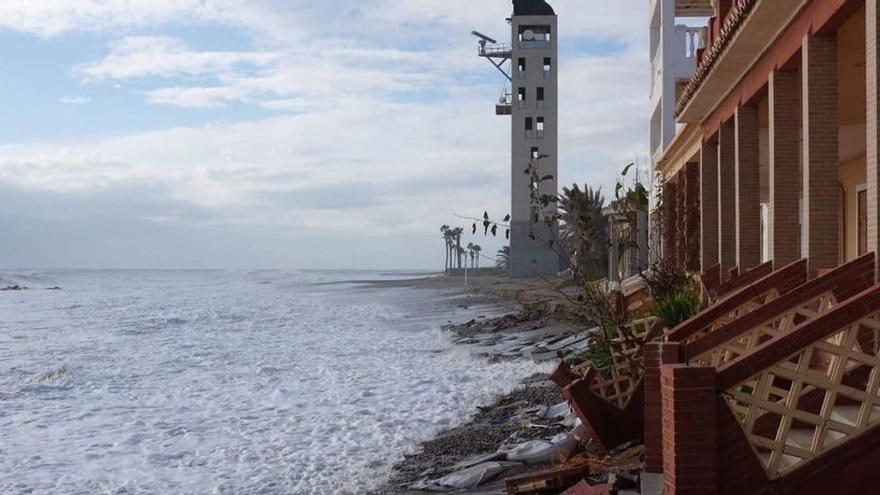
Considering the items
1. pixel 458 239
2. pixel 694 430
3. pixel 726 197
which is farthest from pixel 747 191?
pixel 458 239

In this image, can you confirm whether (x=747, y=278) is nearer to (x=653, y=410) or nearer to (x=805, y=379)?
(x=653, y=410)

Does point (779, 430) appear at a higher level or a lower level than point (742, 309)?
lower

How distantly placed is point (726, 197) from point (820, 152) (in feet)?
21.6

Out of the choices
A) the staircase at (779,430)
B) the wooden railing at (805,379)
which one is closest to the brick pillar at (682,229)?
the wooden railing at (805,379)

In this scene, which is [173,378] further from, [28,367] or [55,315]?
[55,315]

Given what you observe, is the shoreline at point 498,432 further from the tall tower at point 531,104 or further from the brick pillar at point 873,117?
the tall tower at point 531,104

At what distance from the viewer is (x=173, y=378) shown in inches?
787

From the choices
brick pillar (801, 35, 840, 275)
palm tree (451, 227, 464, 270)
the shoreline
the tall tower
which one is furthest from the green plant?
palm tree (451, 227, 464, 270)

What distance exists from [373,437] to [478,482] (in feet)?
12.9

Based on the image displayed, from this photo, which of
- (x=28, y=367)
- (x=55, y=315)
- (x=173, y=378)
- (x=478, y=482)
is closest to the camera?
(x=478, y=482)

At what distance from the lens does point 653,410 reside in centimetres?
748

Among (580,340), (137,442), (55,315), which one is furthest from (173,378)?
(55,315)

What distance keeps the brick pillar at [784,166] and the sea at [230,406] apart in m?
4.94

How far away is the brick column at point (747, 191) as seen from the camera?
46.4ft
